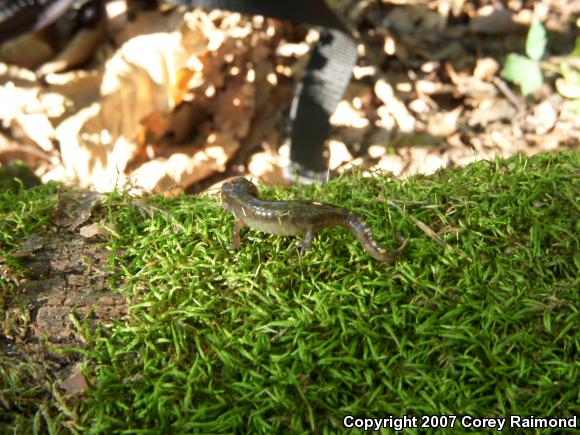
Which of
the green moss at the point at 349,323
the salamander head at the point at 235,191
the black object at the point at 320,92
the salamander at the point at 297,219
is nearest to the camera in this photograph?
the green moss at the point at 349,323

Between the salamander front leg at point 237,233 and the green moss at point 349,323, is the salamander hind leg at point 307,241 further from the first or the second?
the salamander front leg at point 237,233

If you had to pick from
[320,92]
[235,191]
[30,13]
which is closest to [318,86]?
[320,92]

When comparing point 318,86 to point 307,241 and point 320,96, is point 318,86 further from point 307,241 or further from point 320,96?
point 307,241

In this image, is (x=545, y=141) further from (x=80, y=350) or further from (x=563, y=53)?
(x=80, y=350)

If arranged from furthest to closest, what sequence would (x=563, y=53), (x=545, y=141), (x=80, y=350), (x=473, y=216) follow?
(x=563, y=53), (x=545, y=141), (x=473, y=216), (x=80, y=350)

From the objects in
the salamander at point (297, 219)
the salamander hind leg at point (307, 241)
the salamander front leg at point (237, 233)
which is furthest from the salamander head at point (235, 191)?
the salamander hind leg at point (307, 241)

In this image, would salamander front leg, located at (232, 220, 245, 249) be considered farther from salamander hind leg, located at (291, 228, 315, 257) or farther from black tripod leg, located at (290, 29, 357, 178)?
black tripod leg, located at (290, 29, 357, 178)

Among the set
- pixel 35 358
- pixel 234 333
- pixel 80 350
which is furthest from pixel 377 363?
pixel 35 358
